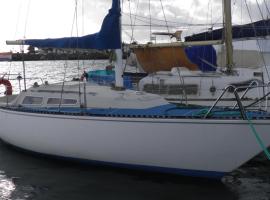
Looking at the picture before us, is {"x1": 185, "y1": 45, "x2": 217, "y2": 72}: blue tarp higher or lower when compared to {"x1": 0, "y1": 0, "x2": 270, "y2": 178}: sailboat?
higher

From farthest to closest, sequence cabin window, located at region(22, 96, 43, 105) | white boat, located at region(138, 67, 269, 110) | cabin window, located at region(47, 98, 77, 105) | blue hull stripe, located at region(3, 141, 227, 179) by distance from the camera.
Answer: white boat, located at region(138, 67, 269, 110) < cabin window, located at region(22, 96, 43, 105) < cabin window, located at region(47, 98, 77, 105) < blue hull stripe, located at region(3, 141, 227, 179)

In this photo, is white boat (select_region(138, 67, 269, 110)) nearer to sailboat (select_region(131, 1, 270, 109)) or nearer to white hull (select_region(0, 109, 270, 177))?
sailboat (select_region(131, 1, 270, 109))

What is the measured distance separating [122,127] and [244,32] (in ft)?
48.0

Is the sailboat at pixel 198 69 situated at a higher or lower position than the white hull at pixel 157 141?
higher

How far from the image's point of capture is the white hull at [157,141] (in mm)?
8844

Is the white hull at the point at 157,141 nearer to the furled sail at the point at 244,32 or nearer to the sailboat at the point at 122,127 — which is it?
the sailboat at the point at 122,127

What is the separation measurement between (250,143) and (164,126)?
67.1 inches

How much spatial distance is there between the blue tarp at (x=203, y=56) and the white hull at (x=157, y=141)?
336 inches

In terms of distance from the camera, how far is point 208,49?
17.6m

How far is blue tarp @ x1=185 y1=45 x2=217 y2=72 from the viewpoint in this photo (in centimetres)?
1756

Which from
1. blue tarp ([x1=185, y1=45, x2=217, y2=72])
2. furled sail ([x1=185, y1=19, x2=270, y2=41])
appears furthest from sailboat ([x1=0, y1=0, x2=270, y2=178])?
furled sail ([x1=185, y1=19, x2=270, y2=41])

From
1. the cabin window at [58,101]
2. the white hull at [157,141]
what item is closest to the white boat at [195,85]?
the cabin window at [58,101]

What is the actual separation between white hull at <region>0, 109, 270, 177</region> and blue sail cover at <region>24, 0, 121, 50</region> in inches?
72.6

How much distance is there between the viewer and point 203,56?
17672 millimetres
